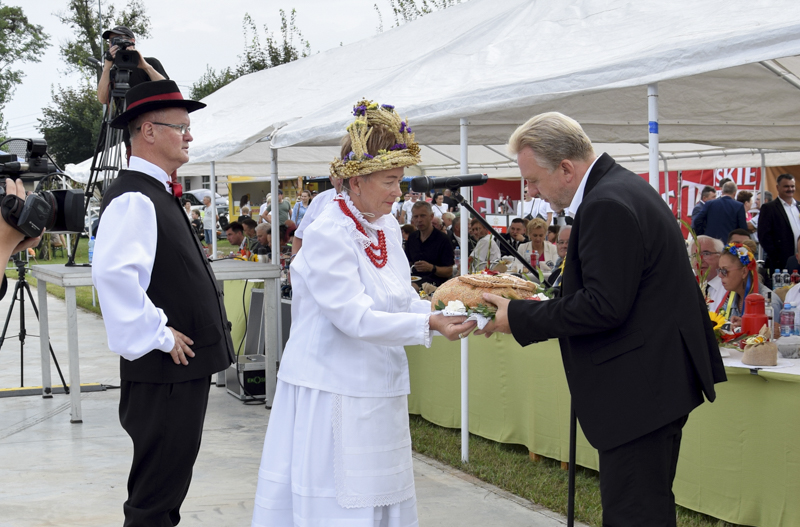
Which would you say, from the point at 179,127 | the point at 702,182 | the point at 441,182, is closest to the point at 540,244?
the point at 441,182

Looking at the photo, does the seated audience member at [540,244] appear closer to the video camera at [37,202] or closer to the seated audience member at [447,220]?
the seated audience member at [447,220]

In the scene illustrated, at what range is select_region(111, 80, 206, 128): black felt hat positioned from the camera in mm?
3041

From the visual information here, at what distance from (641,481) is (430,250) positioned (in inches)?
248

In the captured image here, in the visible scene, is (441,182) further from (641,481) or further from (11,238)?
(11,238)

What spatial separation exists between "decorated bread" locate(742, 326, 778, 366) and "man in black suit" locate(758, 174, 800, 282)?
6044 millimetres

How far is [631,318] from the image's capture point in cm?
229

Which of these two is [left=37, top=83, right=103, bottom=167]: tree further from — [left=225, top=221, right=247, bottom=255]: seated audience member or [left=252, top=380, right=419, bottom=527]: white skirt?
[left=252, top=380, right=419, bottom=527]: white skirt

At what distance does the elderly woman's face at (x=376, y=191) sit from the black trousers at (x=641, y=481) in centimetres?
112

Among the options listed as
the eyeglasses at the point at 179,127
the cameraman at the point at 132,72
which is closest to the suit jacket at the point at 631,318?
the eyeglasses at the point at 179,127

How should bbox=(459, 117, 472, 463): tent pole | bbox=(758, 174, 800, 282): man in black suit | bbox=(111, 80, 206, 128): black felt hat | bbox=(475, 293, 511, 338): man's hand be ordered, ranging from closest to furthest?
1. bbox=(475, 293, 511, 338): man's hand
2. bbox=(111, 80, 206, 128): black felt hat
3. bbox=(459, 117, 472, 463): tent pole
4. bbox=(758, 174, 800, 282): man in black suit

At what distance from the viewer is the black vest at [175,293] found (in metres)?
2.94

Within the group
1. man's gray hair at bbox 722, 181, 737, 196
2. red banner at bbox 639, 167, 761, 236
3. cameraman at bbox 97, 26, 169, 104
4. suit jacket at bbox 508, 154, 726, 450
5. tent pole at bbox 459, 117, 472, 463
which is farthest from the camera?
red banner at bbox 639, 167, 761, 236

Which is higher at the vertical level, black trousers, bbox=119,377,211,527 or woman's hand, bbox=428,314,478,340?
woman's hand, bbox=428,314,478,340

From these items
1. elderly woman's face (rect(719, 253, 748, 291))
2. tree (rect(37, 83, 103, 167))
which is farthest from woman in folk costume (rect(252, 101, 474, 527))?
tree (rect(37, 83, 103, 167))
